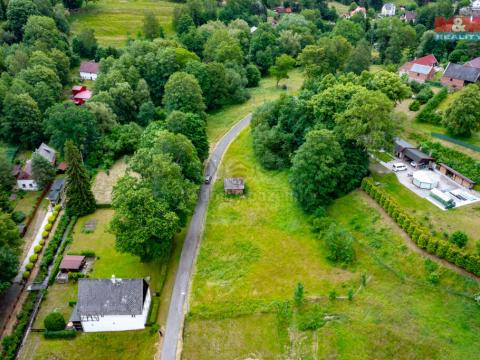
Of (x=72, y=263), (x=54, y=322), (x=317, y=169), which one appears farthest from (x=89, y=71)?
(x=54, y=322)

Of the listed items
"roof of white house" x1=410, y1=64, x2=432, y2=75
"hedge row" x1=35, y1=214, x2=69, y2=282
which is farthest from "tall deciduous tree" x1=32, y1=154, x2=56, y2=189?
"roof of white house" x1=410, y1=64, x2=432, y2=75

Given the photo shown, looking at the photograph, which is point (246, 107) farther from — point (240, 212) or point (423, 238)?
point (423, 238)

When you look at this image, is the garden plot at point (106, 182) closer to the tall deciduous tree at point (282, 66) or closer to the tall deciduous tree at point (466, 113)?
the tall deciduous tree at point (282, 66)

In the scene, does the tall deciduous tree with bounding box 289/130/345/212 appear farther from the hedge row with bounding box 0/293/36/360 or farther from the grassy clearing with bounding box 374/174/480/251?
the hedge row with bounding box 0/293/36/360

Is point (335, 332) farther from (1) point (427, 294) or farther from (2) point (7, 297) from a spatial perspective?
(2) point (7, 297)

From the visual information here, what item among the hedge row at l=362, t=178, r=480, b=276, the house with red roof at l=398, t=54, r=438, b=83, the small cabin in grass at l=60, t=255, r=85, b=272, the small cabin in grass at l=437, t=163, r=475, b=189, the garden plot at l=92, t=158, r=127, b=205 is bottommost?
the small cabin in grass at l=60, t=255, r=85, b=272

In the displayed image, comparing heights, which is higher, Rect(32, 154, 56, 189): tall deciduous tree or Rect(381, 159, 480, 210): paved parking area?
Rect(381, 159, 480, 210): paved parking area
